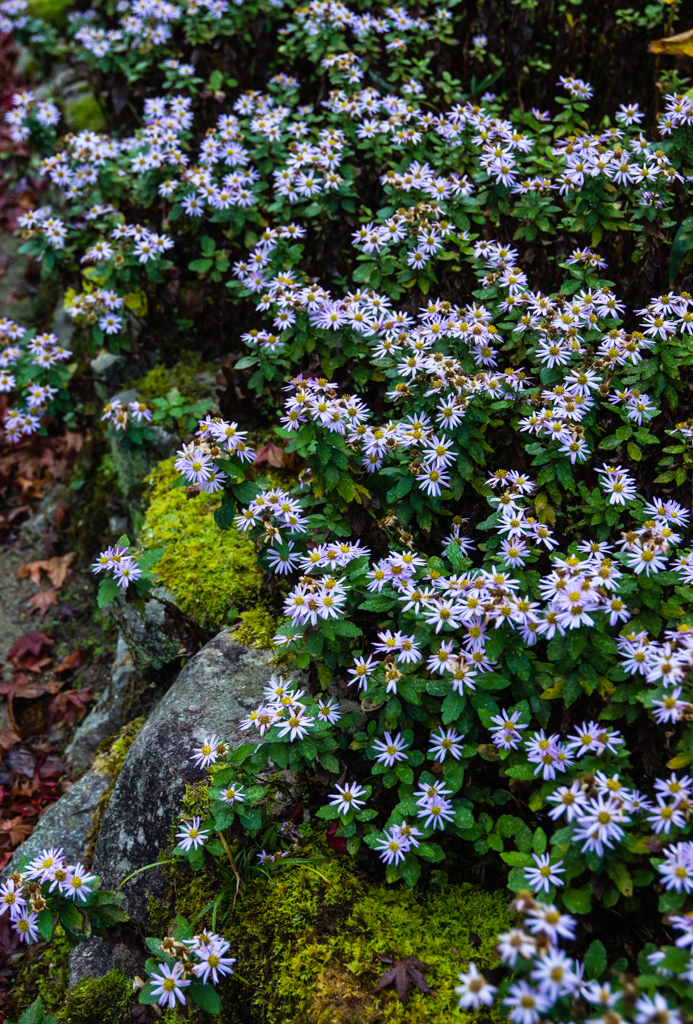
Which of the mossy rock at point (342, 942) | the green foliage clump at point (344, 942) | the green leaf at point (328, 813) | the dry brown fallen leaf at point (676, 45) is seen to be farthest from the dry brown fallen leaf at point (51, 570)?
the dry brown fallen leaf at point (676, 45)

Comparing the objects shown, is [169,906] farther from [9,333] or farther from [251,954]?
[9,333]

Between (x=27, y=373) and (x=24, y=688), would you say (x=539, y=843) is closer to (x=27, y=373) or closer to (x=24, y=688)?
(x=24, y=688)

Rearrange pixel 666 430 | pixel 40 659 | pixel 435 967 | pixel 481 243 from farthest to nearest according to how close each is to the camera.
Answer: pixel 40 659
pixel 481 243
pixel 666 430
pixel 435 967

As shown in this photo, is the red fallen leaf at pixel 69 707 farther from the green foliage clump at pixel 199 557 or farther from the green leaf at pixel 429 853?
the green leaf at pixel 429 853

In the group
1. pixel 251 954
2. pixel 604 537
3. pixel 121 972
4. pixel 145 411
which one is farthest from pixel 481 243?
pixel 121 972

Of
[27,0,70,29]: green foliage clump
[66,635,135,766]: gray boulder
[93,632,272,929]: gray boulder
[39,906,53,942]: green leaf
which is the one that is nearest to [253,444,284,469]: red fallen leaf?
[93,632,272,929]: gray boulder
